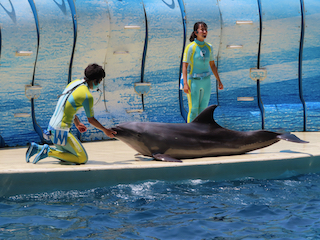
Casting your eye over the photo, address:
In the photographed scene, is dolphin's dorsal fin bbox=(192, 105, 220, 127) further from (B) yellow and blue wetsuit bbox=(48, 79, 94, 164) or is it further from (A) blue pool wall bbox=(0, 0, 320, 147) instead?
(A) blue pool wall bbox=(0, 0, 320, 147)

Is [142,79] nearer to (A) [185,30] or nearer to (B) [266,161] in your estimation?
(A) [185,30]

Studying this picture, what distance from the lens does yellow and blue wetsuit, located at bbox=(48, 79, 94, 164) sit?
5.00 m

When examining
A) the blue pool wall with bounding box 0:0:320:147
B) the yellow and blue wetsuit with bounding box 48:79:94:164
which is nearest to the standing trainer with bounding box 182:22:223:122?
the blue pool wall with bounding box 0:0:320:147

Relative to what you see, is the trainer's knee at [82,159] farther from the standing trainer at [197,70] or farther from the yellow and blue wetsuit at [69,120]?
the standing trainer at [197,70]

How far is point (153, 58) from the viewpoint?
7.72 metres

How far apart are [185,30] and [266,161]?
10.3ft

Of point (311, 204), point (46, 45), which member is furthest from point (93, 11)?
point (311, 204)

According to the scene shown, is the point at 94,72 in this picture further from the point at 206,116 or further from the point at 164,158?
the point at 206,116

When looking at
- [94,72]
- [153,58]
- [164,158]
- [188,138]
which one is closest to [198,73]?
[188,138]

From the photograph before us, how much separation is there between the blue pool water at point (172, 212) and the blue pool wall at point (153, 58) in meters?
2.66

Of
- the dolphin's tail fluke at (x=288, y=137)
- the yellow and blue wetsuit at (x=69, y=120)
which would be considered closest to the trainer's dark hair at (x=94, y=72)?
the yellow and blue wetsuit at (x=69, y=120)

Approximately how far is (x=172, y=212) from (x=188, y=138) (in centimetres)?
149

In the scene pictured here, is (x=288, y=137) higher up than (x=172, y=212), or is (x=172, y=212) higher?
(x=288, y=137)

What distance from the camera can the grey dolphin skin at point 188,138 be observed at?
5.53m
